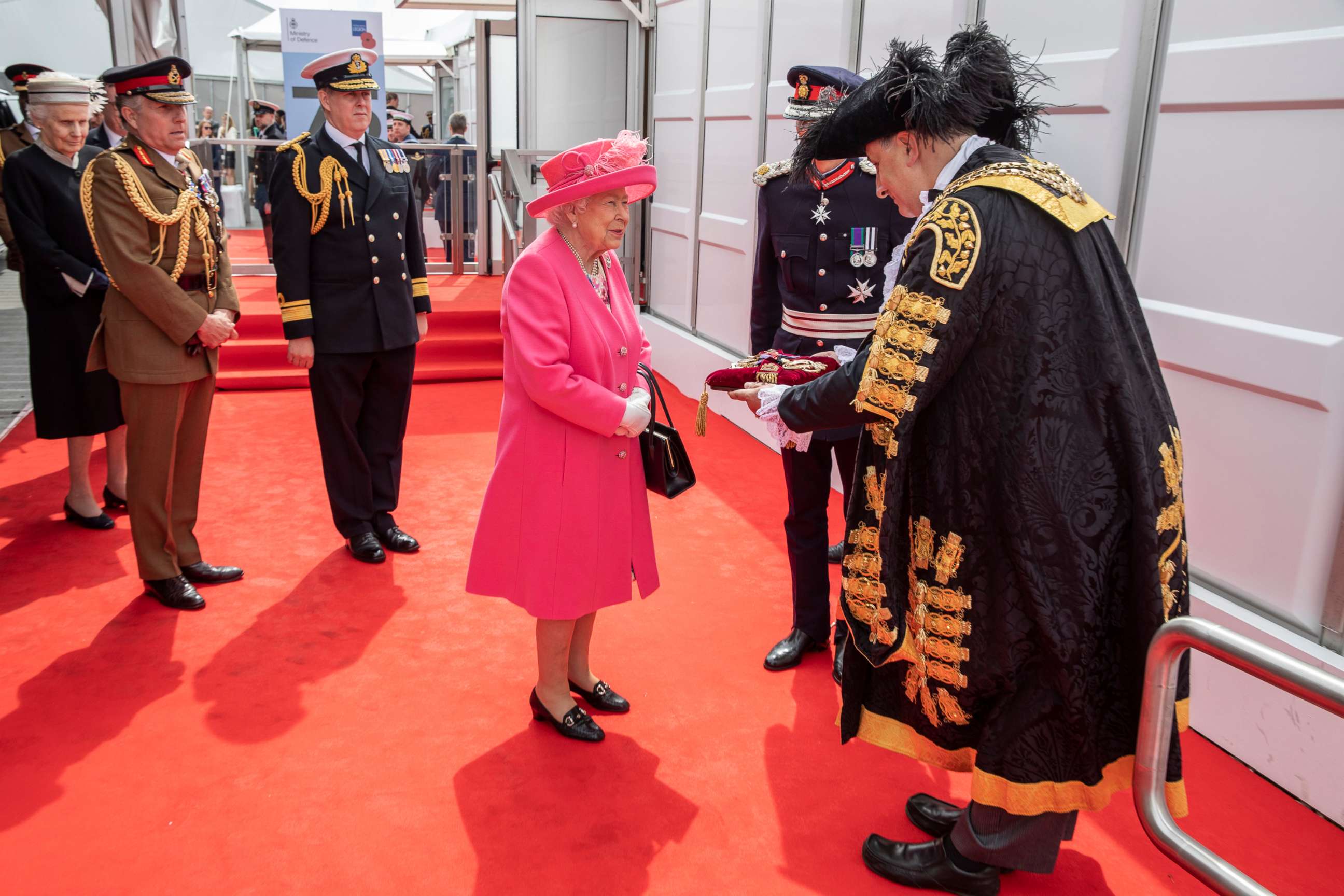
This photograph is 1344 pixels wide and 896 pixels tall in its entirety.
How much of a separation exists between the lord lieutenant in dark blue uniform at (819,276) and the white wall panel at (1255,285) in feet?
2.55

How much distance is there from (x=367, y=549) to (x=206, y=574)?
56 centimetres

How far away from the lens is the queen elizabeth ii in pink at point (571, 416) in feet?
7.77

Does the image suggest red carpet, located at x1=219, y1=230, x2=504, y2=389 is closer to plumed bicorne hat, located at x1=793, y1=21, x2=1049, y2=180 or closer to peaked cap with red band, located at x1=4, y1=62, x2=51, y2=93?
peaked cap with red band, located at x1=4, y1=62, x2=51, y2=93

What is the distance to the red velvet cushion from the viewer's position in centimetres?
242

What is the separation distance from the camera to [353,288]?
3701 millimetres

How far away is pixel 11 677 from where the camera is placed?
9.78 feet

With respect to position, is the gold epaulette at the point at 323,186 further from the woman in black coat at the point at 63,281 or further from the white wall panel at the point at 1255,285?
the white wall panel at the point at 1255,285

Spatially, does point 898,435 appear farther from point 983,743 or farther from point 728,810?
point 728,810

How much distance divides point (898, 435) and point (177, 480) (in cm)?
263

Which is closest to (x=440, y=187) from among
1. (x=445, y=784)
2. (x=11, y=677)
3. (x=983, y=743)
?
(x=11, y=677)

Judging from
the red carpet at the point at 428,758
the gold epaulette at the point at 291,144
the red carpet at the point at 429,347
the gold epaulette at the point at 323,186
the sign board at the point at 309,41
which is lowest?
the red carpet at the point at 428,758

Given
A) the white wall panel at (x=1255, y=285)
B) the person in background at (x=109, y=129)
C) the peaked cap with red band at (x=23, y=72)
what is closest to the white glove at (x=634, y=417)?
the white wall panel at (x=1255, y=285)

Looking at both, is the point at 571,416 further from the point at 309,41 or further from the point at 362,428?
the point at 309,41

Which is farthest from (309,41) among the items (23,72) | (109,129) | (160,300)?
(160,300)
